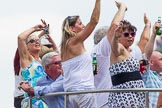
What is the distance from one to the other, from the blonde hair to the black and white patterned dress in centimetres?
86

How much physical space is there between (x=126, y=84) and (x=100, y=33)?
133cm

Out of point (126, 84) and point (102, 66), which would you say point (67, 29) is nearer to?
point (102, 66)

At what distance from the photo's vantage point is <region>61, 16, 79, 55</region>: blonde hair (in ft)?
32.7

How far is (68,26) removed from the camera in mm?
10211

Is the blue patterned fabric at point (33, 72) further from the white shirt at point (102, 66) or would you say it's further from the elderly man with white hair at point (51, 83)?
the white shirt at point (102, 66)

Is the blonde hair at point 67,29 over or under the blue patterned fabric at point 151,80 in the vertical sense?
over

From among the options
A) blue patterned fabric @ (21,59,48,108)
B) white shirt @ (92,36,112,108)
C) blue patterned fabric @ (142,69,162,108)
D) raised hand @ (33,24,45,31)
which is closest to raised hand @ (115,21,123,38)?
white shirt @ (92,36,112,108)

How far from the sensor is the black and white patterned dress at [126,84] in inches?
365

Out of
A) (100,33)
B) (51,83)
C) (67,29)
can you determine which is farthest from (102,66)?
(51,83)

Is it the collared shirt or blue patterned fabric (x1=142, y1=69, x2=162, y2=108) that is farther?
blue patterned fabric (x1=142, y1=69, x2=162, y2=108)

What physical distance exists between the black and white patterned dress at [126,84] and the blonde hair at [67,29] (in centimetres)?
86

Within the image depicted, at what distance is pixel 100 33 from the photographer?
10.5 m

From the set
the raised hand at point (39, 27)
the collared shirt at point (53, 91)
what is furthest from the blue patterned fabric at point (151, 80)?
the raised hand at point (39, 27)

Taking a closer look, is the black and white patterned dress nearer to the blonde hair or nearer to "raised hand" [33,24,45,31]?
the blonde hair
